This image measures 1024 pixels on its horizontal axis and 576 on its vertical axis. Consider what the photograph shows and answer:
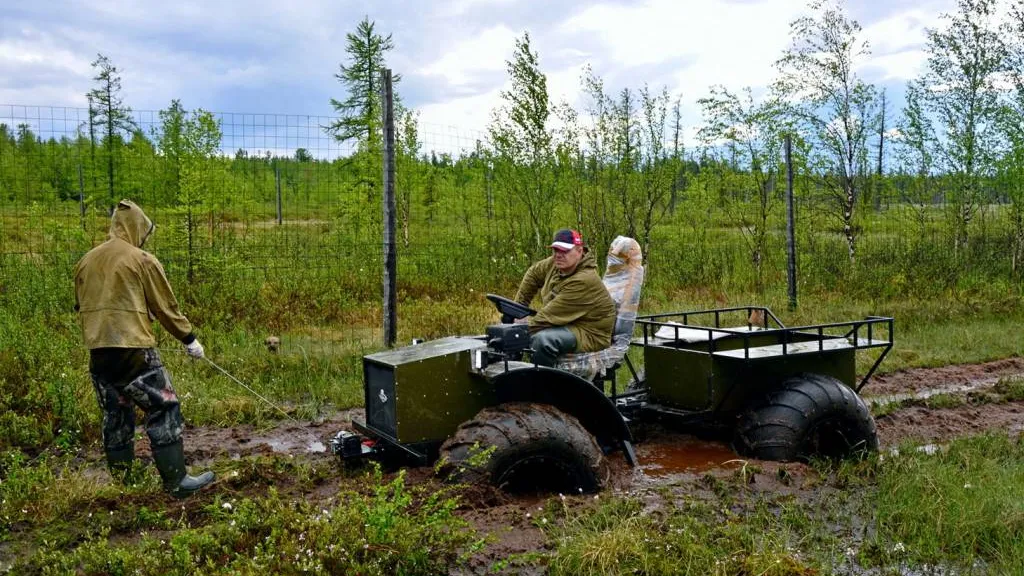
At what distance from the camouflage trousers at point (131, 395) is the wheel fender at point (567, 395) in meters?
2.35

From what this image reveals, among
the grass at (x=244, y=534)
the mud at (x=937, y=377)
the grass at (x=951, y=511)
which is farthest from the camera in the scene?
the mud at (x=937, y=377)

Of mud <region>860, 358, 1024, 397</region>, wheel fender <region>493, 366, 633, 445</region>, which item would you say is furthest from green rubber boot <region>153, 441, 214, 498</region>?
mud <region>860, 358, 1024, 397</region>

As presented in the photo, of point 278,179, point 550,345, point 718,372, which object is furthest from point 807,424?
point 278,179

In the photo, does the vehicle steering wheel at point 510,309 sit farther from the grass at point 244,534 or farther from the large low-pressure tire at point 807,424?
the large low-pressure tire at point 807,424

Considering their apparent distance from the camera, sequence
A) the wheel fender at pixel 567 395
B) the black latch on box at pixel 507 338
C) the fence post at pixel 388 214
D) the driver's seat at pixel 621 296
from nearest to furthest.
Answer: the wheel fender at pixel 567 395
the black latch on box at pixel 507 338
the driver's seat at pixel 621 296
the fence post at pixel 388 214

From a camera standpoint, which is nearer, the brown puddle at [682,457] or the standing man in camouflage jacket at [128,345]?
the standing man in camouflage jacket at [128,345]

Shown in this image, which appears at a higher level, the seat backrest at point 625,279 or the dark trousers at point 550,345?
the seat backrest at point 625,279

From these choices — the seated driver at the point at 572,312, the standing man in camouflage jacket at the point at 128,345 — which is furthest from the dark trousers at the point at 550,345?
the standing man in camouflage jacket at the point at 128,345

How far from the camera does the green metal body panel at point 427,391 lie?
5492 millimetres

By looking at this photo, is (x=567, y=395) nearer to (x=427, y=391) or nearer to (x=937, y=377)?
(x=427, y=391)

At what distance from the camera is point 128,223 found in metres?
6.16

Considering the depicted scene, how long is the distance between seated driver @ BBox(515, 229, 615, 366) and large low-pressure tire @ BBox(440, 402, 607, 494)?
2.54ft

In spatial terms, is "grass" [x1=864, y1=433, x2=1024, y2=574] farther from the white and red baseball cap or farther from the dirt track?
the white and red baseball cap

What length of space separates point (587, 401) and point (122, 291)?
3.31m
